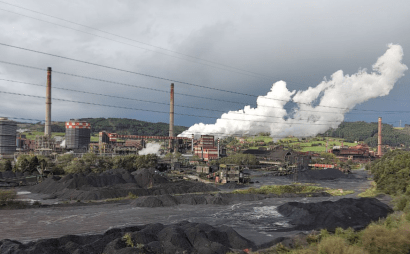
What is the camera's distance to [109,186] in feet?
190

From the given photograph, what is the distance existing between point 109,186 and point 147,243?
3774 cm

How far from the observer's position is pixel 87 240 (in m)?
23.8

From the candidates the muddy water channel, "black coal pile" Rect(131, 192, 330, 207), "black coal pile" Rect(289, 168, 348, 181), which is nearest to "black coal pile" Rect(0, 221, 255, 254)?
the muddy water channel

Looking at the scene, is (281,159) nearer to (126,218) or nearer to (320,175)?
(320,175)

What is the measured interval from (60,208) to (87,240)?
21242mm

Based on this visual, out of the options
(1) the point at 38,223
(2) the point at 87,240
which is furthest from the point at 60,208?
(2) the point at 87,240

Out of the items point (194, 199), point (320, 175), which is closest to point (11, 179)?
point (194, 199)

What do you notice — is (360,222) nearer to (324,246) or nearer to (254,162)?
(324,246)

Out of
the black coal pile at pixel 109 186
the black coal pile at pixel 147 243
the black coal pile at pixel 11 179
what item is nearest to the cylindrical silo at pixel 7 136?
the black coal pile at pixel 11 179

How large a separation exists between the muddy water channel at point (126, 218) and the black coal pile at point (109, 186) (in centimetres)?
511

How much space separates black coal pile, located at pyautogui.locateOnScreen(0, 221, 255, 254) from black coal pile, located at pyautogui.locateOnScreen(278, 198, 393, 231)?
11.2 metres

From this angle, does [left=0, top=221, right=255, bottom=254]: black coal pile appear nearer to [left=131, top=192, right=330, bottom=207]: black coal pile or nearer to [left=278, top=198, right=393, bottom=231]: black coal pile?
[left=278, top=198, right=393, bottom=231]: black coal pile

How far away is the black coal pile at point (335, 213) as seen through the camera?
32.4 m

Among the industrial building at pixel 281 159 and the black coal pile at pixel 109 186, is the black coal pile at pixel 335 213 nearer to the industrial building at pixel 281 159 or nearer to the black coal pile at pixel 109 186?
the black coal pile at pixel 109 186
